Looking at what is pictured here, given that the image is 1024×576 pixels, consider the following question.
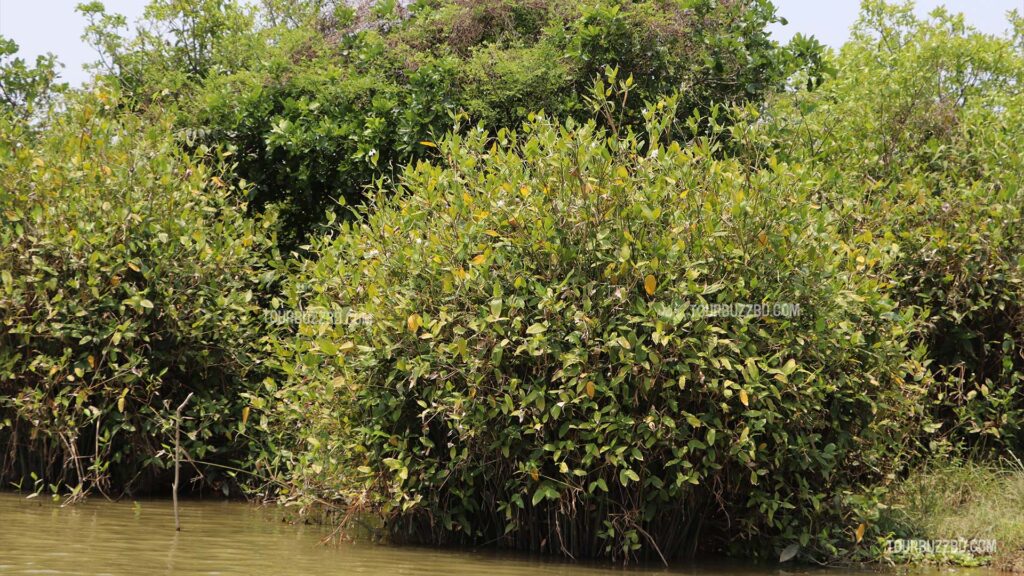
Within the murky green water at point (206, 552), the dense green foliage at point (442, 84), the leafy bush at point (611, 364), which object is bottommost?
the murky green water at point (206, 552)

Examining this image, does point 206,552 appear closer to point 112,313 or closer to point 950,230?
point 112,313

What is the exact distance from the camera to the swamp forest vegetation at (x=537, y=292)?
730 cm

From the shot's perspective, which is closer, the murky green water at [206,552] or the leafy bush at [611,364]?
the murky green water at [206,552]

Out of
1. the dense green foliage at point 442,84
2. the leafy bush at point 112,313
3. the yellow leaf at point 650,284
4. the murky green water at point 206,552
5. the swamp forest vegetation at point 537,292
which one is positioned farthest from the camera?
the dense green foliage at point 442,84

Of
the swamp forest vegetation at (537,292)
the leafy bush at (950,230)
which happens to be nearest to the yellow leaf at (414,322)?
the swamp forest vegetation at (537,292)

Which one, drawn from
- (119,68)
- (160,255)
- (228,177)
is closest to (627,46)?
(228,177)

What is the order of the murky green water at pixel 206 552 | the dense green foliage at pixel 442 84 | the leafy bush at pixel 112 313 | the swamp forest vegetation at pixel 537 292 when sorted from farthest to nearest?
the dense green foliage at pixel 442 84
the leafy bush at pixel 112 313
the swamp forest vegetation at pixel 537 292
the murky green water at pixel 206 552

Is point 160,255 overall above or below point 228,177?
below

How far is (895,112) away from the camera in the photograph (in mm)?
11430

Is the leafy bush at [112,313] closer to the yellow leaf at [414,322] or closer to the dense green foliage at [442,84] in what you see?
the dense green foliage at [442,84]

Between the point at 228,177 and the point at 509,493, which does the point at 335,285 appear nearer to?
the point at 509,493

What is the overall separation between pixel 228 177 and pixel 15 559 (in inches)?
242

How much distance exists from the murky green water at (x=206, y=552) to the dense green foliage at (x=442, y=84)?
167 inches

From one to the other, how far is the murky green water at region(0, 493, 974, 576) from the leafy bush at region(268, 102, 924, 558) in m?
0.37
